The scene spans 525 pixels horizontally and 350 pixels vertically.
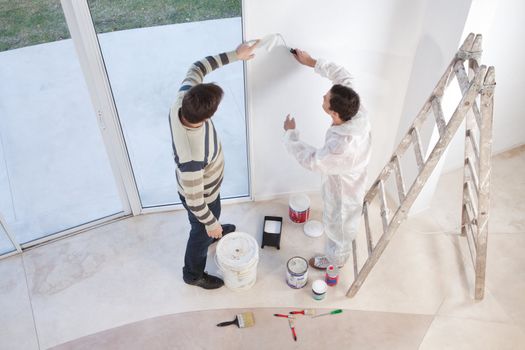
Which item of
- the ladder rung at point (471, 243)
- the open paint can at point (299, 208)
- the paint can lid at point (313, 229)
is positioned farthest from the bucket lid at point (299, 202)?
the ladder rung at point (471, 243)

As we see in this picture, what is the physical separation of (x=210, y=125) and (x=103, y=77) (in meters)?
0.76

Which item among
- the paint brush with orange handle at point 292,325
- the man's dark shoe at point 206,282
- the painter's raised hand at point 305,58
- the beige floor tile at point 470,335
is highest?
the painter's raised hand at point 305,58

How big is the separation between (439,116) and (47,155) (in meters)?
2.87

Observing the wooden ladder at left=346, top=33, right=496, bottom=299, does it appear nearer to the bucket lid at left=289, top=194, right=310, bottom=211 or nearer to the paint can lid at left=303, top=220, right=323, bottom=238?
the paint can lid at left=303, top=220, right=323, bottom=238

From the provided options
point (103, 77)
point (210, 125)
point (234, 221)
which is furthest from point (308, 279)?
point (103, 77)

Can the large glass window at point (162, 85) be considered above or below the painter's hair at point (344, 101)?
below

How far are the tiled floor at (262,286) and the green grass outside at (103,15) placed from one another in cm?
140

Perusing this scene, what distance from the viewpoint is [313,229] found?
10.8ft

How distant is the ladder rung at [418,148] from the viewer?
240 centimetres

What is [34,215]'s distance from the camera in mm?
3387

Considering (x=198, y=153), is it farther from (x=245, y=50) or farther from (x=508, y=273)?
(x=508, y=273)

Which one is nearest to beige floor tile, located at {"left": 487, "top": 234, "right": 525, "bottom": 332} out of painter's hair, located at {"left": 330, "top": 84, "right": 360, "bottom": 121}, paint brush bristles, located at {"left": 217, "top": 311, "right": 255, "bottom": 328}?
paint brush bristles, located at {"left": 217, "top": 311, "right": 255, "bottom": 328}

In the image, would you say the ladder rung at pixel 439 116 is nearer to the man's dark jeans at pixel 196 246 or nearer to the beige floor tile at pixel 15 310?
the man's dark jeans at pixel 196 246

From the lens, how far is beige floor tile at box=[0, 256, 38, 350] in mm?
2748
